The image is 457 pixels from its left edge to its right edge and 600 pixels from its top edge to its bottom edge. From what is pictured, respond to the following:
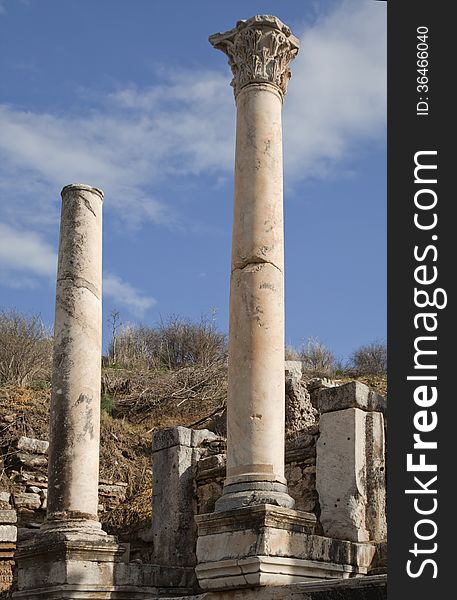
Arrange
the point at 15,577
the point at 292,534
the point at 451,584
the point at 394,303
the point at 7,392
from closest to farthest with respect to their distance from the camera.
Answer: the point at 451,584 < the point at 394,303 < the point at 292,534 < the point at 15,577 < the point at 7,392

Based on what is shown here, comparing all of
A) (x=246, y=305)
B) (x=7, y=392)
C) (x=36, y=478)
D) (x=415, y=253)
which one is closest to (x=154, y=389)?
(x=7, y=392)

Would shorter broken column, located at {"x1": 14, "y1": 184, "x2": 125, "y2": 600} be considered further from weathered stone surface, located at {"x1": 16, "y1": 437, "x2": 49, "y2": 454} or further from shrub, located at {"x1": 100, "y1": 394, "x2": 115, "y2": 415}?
shrub, located at {"x1": 100, "y1": 394, "x2": 115, "y2": 415}

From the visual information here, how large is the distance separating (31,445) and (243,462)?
28.2 feet

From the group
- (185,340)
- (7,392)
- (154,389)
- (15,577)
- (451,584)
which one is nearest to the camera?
(451,584)

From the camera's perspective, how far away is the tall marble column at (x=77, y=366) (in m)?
13.7

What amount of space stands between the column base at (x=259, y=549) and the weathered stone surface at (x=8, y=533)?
232 inches

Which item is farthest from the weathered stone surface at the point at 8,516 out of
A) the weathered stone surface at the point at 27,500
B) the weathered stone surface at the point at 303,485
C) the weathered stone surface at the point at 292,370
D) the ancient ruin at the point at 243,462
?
the weathered stone surface at the point at 292,370

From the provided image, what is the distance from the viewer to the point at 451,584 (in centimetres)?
672

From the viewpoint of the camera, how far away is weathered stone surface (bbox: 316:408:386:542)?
13.3 meters

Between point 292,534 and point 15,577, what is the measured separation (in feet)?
20.9

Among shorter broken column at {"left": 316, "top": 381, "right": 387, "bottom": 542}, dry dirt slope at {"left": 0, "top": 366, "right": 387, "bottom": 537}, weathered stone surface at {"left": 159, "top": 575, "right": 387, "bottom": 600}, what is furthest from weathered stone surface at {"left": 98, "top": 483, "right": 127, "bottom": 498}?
weathered stone surface at {"left": 159, "top": 575, "right": 387, "bottom": 600}

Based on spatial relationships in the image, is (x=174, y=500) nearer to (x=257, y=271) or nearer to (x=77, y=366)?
(x=77, y=366)

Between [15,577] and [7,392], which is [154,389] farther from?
[15,577]

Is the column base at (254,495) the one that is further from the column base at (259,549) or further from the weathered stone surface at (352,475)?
the weathered stone surface at (352,475)
